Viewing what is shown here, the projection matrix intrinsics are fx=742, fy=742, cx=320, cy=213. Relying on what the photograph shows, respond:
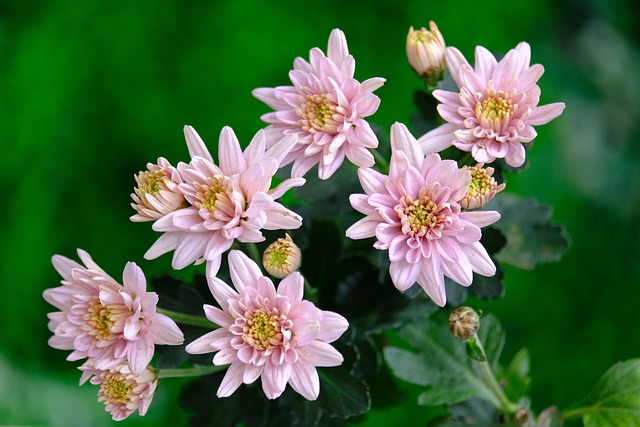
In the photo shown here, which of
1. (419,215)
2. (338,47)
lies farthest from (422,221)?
(338,47)

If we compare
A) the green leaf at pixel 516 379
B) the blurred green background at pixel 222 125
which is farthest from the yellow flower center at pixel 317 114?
the blurred green background at pixel 222 125

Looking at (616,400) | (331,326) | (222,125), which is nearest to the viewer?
(331,326)

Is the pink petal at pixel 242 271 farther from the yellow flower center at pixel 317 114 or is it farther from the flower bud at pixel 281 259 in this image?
the yellow flower center at pixel 317 114

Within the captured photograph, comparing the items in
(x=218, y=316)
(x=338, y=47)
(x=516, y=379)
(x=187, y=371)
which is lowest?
(x=516, y=379)

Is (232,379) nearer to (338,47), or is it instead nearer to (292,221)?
(292,221)

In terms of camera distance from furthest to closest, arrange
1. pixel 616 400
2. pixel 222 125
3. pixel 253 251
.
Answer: pixel 222 125
pixel 616 400
pixel 253 251

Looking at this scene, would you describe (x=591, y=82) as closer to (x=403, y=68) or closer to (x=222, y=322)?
(x=403, y=68)

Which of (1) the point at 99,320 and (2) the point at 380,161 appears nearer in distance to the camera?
(1) the point at 99,320
